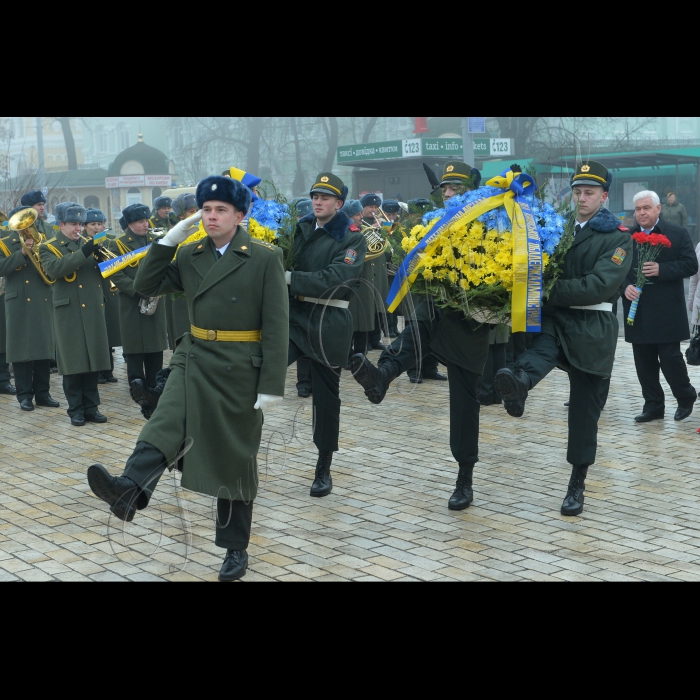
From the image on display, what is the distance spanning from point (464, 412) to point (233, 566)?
6.79 feet

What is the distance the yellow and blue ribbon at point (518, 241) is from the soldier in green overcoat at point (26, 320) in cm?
570

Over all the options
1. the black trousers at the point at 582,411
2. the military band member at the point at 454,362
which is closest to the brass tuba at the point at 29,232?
the military band member at the point at 454,362

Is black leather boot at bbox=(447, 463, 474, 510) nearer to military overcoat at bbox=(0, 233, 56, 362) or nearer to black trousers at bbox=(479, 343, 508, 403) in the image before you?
black trousers at bbox=(479, 343, 508, 403)

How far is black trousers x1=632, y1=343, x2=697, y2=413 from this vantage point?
9375 millimetres

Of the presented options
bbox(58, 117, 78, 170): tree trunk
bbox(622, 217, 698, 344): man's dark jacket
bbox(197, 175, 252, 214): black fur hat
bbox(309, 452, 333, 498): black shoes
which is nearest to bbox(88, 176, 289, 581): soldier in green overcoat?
bbox(197, 175, 252, 214): black fur hat

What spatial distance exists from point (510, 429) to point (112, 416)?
396 centimetres

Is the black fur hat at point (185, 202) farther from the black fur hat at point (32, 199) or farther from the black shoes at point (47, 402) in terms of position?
the black shoes at point (47, 402)

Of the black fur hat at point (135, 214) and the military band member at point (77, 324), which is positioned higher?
the black fur hat at point (135, 214)

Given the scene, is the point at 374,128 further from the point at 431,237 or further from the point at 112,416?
the point at 431,237

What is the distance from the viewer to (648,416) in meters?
9.41

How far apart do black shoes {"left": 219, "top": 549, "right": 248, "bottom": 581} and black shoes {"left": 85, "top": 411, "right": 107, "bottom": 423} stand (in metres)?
4.87

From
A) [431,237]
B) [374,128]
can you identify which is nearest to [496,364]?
[431,237]

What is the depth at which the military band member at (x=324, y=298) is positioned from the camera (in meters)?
6.79

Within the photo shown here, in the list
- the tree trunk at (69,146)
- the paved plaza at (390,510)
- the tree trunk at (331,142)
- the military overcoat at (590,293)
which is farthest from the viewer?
the tree trunk at (69,146)
